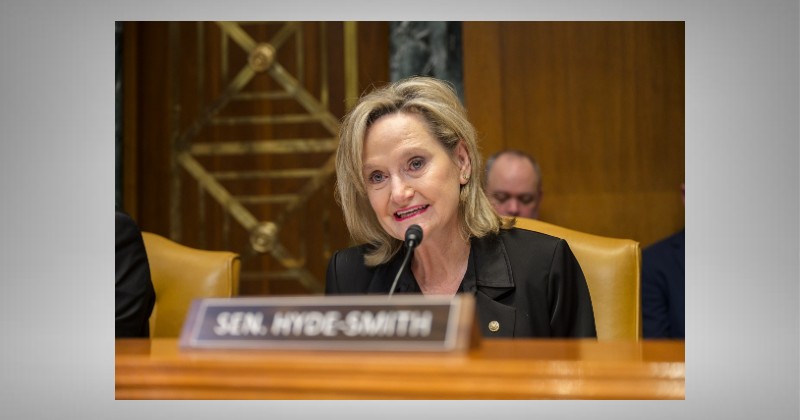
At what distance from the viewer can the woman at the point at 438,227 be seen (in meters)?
1.65

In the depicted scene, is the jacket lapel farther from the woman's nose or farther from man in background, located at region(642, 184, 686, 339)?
man in background, located at region(642, 184, 686, 339)

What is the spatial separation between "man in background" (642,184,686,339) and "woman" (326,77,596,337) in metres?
1.15

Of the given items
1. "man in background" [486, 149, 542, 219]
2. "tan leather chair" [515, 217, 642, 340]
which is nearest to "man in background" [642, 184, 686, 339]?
"man in background" [486, 149, 542, 219]

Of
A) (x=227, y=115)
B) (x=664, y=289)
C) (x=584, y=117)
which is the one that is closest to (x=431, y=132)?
(x=664, y=289)

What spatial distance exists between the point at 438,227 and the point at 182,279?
735 millimetres

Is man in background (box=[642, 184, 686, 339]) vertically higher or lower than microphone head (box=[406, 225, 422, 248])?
lower

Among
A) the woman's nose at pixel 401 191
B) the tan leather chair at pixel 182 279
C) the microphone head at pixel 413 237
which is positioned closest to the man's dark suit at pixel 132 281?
the tan leather chair at pixel 182 279

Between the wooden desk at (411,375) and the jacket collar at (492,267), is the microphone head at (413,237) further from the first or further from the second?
the jacket collar at (492,267)

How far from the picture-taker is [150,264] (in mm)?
2180

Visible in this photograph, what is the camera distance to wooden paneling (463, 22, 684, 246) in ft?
11.4

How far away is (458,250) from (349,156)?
1.03 feet

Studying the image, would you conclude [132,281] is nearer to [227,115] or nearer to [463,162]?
[463,162]
